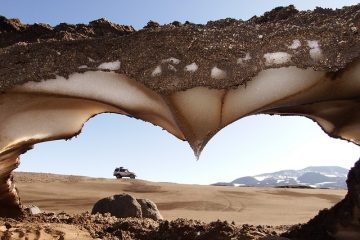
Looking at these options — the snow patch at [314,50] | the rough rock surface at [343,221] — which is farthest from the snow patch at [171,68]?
the rough rock surface at [343,221]

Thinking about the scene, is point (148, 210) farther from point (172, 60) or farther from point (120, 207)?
point (172, 60)

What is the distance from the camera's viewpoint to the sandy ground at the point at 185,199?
9398 millimetres

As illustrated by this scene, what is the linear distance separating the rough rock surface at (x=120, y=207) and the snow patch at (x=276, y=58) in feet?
10.3

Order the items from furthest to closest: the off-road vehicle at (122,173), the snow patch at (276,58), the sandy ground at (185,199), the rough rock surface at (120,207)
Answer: the off-road vehicle at (122,173) < the sandy ground at (185,199) < the rough rock surface at (120,207) < the snow patch at (276,58)

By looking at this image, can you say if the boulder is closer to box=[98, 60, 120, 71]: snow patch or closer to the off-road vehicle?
box=[98, 60, 120, 71]: snow patch

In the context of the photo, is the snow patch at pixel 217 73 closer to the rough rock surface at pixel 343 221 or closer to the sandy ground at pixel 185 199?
the rough rock surface at pixel 343 221

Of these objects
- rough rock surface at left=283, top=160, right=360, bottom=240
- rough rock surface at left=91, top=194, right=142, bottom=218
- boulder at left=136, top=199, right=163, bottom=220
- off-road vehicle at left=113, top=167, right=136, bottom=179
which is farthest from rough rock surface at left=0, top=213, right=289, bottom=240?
off-road vehicle at left=113, top=167, right=136, bottom=179

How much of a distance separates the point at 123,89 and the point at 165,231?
1.12 metres

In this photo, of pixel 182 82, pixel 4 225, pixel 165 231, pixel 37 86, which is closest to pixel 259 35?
pixel 182 82

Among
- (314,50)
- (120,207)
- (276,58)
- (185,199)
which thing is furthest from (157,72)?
(185,199)

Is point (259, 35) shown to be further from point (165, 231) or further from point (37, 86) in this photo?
point (165, 231)

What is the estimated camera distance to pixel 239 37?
1.75m

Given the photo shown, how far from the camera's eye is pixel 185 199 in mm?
11945

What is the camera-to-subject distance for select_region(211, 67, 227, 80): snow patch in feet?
5.58
